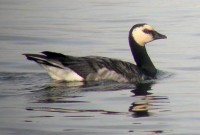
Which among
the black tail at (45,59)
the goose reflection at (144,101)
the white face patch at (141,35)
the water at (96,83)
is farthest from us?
the white face patch at (141,35)

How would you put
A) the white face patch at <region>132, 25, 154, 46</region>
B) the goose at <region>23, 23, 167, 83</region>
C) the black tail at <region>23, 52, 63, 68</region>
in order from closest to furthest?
the black tail at <region>23, 52, 63, 68</region> → the goose at <region>23, 23, 167, 83</region> → the white face patch at <region>132, 25, 154, 46</region>

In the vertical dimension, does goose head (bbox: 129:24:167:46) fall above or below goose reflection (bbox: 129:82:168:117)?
above

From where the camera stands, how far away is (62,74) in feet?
54.7

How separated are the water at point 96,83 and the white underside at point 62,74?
0.68ft

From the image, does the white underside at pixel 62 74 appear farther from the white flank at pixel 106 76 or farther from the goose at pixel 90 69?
the white flank at pixel 106 76

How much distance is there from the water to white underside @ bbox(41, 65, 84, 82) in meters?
0.21

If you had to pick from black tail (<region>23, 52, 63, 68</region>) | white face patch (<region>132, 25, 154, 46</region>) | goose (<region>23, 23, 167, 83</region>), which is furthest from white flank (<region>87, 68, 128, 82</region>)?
white face patch (<region>132, 25, 154, 46</region>)

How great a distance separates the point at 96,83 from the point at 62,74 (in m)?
0.68

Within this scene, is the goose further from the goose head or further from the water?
the goose head

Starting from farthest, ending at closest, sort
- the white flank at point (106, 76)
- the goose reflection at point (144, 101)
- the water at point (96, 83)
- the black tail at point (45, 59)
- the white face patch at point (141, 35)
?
the white face patch at point (141, 35) → the white flank at point (106, 76) → the black tail at point (45, 59) → the goose reflection at point (144, 101) → the water at point (96, 83)

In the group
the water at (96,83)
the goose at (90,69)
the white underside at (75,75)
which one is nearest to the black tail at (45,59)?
the goose at (90,69)

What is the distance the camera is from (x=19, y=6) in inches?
1282

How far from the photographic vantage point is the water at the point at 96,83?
12.5 metres

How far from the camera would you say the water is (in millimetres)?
12477
